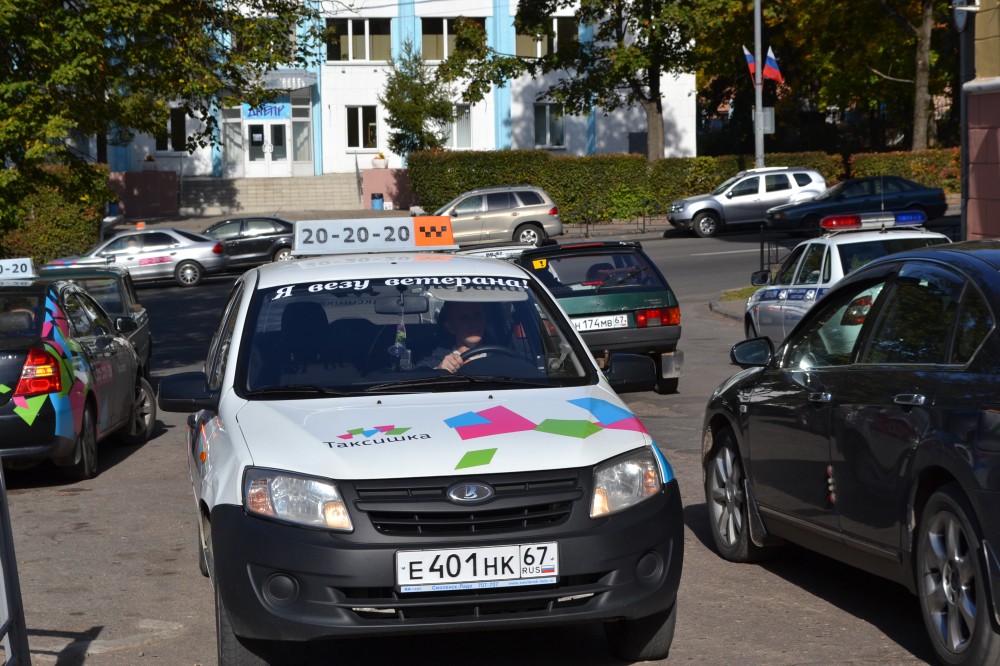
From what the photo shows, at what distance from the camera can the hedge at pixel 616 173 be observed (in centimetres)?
4494

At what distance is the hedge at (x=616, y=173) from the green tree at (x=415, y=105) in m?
4.46

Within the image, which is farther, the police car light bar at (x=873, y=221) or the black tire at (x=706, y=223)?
the black tire at (x=706, y=223)

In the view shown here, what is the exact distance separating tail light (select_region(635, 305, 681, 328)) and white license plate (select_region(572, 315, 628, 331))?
0.50ft

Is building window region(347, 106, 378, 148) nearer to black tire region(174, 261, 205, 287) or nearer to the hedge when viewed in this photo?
the hedge

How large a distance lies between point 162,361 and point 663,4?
1104 inches

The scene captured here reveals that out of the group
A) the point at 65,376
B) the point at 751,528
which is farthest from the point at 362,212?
the point at 751,528

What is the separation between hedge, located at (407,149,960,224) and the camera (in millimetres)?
44938

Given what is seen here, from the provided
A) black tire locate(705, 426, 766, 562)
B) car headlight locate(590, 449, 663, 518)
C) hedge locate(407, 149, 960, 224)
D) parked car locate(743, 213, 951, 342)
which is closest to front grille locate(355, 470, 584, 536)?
car headlight locate(590, 449, 663, 518)

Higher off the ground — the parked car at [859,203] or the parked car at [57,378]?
the parked car at [859,203]

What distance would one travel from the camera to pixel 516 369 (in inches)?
241

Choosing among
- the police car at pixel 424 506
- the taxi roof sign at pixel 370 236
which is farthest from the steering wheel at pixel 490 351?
the taxi roof sign at pixel 370 236

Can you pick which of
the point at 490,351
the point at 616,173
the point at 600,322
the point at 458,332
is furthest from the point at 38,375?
the point at 616,173

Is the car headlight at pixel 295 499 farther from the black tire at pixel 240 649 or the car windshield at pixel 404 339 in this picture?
the car windshield at pixel 404 339

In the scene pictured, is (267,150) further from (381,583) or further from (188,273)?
(381,583)
